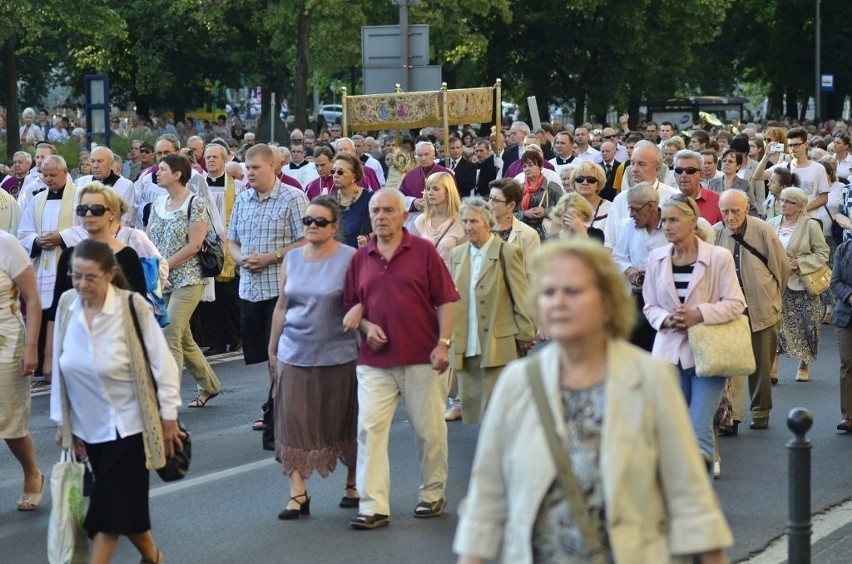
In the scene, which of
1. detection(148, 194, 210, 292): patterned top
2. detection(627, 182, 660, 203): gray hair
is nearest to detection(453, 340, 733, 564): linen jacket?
detection(627, 182, 660, 203): gray hair

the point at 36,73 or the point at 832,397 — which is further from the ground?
the point at 36,73

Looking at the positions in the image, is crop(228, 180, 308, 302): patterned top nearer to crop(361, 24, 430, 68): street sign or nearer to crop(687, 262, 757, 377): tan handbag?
crop(687, 262, 757, 377): tan handbag

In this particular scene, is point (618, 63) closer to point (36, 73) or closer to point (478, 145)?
point (36, 73)

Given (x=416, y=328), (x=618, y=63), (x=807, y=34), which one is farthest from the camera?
(x=807, y=34)

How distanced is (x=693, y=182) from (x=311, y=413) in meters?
4.04

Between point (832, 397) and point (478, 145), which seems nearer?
point (832, 397)

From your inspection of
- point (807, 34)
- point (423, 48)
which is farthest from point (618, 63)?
point (423, 48)

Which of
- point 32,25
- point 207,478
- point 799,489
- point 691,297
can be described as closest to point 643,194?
point 691,297

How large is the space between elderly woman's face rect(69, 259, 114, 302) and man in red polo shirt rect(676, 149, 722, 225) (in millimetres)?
5749

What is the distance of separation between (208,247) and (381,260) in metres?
3.89

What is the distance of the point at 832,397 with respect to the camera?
13.0 meters

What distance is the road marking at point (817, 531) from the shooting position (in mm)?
7855

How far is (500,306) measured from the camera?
32.7ft

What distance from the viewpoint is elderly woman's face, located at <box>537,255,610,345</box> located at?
4066 mm
